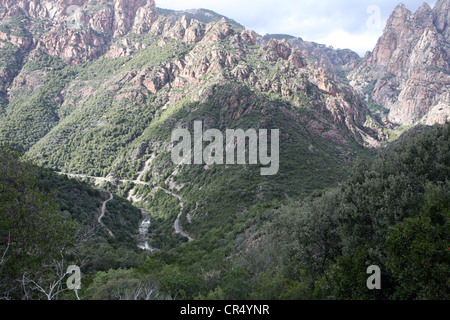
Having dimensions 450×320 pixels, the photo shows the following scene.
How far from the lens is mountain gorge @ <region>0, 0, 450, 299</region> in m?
15.5

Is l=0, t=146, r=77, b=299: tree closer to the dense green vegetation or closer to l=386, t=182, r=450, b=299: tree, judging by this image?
the dense green vegetation

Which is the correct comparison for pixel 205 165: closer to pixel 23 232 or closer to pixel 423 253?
pixel 23 232

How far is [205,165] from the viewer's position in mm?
76250

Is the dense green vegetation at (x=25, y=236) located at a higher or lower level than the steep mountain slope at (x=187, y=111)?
lower

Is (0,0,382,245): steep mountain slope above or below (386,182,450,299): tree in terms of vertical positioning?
above

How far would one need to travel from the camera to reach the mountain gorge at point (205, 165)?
50.9 ft

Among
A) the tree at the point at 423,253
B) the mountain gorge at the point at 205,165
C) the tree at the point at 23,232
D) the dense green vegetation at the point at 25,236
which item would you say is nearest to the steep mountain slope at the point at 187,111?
the mountain gorge at the point at 205,165

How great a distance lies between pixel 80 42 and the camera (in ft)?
634

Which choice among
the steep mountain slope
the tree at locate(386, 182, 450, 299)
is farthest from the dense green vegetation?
the steep mountain slope

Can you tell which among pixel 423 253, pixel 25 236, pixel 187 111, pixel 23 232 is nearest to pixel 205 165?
pixel 187 111

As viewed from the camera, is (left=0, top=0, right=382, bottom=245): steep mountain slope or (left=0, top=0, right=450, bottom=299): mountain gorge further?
(left=0, top=0, right=382, bottom=245): steep mountain slope

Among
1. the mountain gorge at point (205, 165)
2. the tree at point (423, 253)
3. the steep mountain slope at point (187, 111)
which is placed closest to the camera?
the tree at point (423, 253)

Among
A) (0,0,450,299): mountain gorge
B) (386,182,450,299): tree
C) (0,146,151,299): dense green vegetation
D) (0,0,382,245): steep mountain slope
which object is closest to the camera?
(386,182,450,299): tree

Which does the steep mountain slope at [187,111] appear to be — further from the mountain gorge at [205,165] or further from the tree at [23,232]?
the tree at [23,232]
